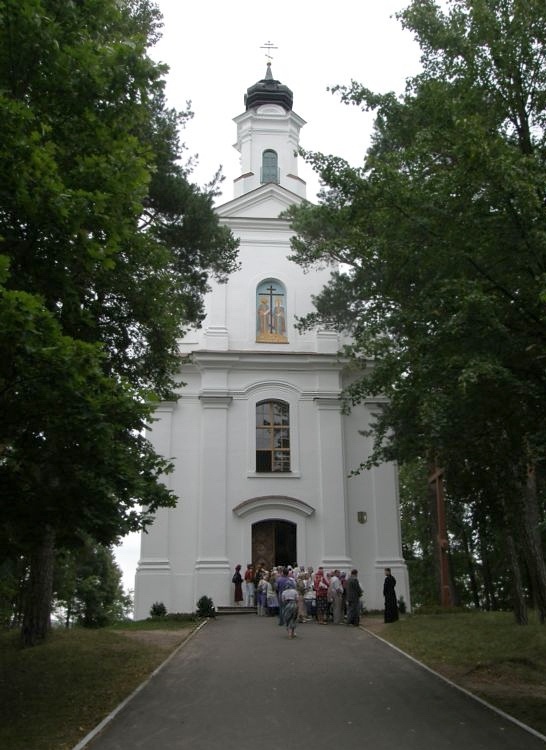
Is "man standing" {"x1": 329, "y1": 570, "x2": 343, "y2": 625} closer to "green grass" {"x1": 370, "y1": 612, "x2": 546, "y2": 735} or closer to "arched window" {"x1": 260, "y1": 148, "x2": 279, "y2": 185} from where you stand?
"green grass" {"x1": 370, "y1": 612, "x2": 546, "y2": 735}

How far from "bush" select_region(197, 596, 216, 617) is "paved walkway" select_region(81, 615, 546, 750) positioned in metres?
7.70

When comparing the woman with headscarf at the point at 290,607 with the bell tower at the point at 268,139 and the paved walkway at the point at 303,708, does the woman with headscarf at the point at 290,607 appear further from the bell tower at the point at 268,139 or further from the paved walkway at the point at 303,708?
the bell tower at the point at 268,139

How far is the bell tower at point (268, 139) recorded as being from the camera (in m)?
32.5

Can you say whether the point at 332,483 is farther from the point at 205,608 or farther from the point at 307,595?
the point at 205,608

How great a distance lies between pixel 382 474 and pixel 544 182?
18.3 m

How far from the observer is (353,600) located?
19.2 meters

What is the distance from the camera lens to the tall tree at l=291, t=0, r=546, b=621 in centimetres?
957

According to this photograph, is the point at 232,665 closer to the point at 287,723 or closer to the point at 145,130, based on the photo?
the point at 287,723

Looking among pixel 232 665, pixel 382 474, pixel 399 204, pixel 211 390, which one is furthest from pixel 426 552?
pixel 399 204

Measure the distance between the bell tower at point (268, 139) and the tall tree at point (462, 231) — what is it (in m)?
20.6

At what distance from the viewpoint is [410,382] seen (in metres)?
11.0

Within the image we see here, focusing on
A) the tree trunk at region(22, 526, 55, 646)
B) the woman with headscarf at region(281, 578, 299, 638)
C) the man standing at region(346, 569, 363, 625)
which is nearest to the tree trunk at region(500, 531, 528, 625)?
the man standing at region(346, 569, 363, 625)

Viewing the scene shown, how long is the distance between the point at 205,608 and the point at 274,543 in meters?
4.36

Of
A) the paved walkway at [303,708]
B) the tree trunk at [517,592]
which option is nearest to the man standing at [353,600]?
the tree trunk at [517,592]
